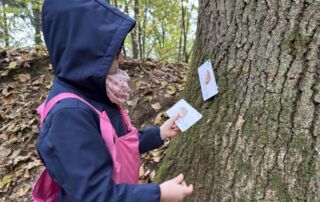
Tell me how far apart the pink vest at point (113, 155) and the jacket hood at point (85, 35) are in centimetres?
12

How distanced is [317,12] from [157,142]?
105cm

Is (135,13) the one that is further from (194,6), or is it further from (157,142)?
(157,142)

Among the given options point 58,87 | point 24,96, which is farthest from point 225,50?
point 24,96

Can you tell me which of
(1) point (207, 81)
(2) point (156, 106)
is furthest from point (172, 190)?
(2) point (156, 106)

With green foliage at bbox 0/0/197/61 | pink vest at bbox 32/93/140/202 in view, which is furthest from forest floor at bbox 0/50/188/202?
green foliage at bbox 0/0/197/61

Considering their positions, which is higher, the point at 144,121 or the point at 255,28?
the point at 255,28

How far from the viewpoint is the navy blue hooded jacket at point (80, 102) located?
1.50m

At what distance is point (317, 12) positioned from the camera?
5.77ft

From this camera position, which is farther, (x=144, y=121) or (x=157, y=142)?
(x=144, y=121)

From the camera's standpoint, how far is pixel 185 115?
219 centimetres

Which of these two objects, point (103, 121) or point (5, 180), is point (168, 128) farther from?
point (5, 180)

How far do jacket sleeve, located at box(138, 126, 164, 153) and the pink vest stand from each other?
0.63 feet

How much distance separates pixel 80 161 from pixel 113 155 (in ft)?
0.64

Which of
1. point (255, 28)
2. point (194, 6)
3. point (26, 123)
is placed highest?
point (255, 28)
